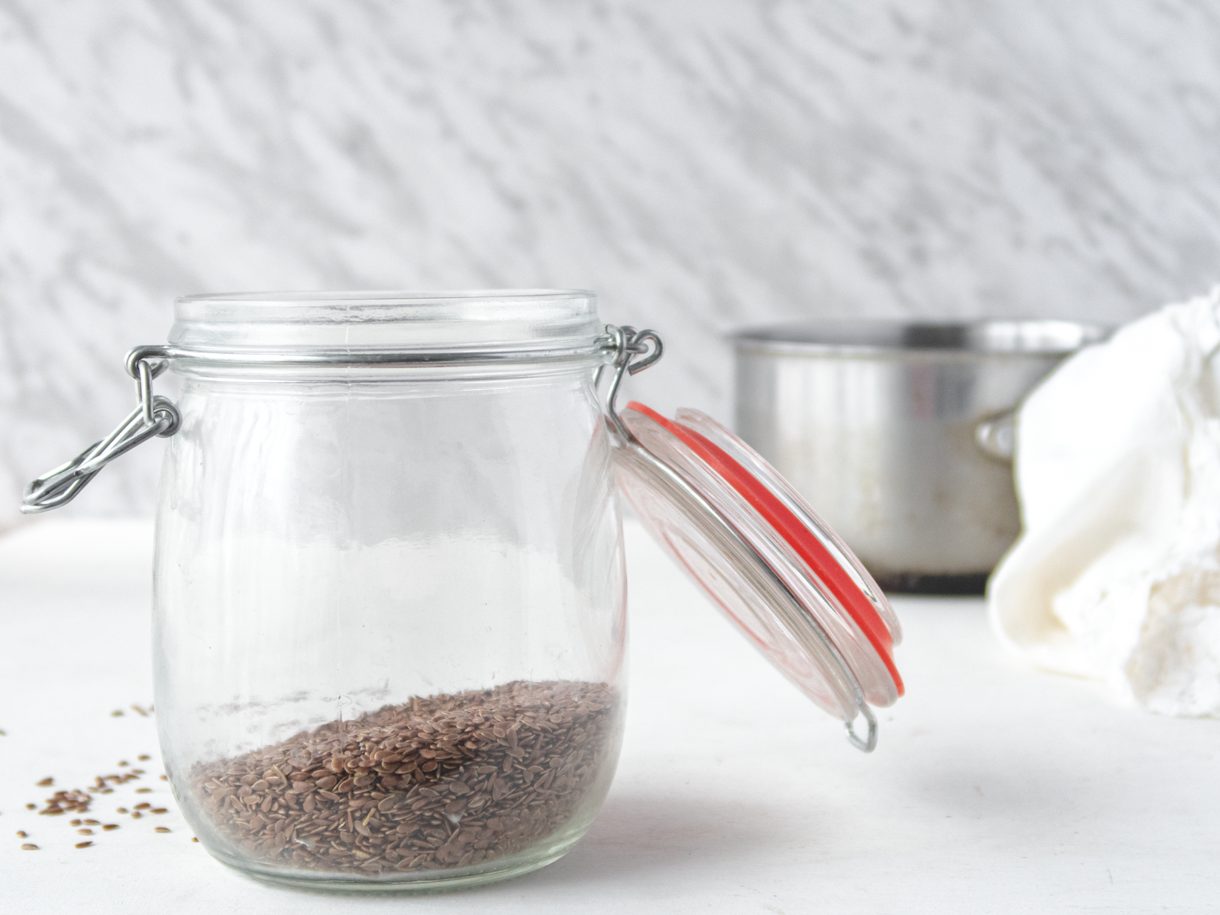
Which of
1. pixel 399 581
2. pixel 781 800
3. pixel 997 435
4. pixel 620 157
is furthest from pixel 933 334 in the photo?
pixel 399 581

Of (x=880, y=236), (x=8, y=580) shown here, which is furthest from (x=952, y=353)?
(x=8, y=580)

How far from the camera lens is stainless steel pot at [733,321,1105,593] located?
115 centimetres

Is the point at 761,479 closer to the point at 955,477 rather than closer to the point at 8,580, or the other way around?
the point at 955,477

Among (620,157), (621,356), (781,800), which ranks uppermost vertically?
(620,157)

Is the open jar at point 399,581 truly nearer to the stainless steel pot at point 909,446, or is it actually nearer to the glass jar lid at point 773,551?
the glass jar lid at point 773,551

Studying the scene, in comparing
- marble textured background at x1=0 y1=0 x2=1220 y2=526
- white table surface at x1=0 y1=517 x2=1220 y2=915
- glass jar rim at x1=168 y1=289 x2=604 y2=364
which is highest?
marble textured background at x1=0 y1=0 x2=1220 y2=526

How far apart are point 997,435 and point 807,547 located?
59 centimetres

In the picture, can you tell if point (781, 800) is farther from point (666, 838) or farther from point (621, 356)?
point (621, 356)

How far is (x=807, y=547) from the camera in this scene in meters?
0.60

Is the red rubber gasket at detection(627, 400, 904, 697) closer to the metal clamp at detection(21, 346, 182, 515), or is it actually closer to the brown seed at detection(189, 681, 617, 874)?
the brown seed at detection(189, 681, 617, 874)

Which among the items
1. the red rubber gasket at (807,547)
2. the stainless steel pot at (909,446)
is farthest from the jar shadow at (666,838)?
the stainless steel pot at (909,446)

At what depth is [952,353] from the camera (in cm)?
115

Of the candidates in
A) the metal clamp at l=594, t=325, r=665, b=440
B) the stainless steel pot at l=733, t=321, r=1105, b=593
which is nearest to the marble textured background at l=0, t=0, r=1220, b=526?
the stainless steel pot at l=733, t=321, r=1105, b=593

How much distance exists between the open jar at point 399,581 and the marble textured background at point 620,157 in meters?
0.89
